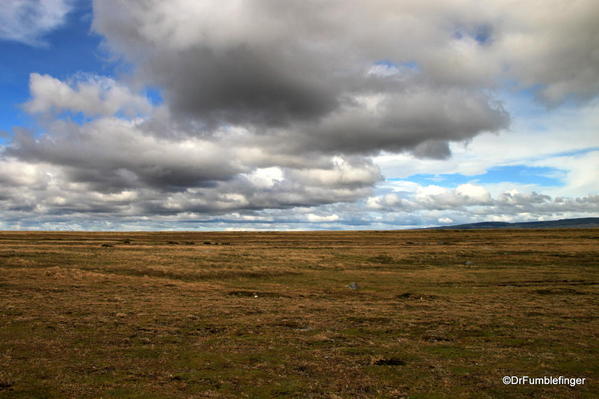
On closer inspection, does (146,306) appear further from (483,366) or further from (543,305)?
(543,305)

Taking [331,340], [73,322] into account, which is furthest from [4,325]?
[331,340]

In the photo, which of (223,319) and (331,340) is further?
(223,319)

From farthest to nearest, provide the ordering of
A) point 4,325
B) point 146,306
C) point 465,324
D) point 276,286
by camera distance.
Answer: point 276,286, point 146,306, point 465,324, point 4,325

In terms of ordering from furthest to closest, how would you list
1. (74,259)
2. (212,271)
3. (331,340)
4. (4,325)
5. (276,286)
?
(74,259) < (212,271) < (276,286) < (4,325) < (331,340)

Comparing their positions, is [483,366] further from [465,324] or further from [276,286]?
[276,286]

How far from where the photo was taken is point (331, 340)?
20.5 m

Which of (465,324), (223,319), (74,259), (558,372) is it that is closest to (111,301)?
(223,319)

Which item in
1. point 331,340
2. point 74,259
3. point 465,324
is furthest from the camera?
point 74,259

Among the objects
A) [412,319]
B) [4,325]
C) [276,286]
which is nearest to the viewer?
[4,325]

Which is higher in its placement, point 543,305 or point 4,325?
point 4,325

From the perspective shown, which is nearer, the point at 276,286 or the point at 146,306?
the point at 146,306

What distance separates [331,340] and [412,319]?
7.94 meters

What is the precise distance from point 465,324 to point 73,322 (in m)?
24.7

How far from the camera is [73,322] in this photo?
75.9ft
